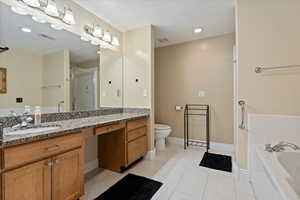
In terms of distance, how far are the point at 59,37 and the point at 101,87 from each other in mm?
951

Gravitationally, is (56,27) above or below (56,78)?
above

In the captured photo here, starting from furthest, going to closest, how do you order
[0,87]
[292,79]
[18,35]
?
[292,79] → [18,35] → [0,87]

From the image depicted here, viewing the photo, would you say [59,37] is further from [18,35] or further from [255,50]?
[255,50]

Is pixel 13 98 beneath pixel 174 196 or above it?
above

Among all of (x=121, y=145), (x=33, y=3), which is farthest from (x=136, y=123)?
(x=33, y=3)

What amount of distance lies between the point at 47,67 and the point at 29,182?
125 centimetres

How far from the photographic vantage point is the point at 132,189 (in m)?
1.69

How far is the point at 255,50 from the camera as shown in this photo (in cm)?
179

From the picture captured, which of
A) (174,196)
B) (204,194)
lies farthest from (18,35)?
(204,194)

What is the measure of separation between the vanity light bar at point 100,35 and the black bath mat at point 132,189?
6.76ft

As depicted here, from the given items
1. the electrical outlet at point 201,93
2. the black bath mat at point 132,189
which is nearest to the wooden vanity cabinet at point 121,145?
the black bath mat at point 132,189

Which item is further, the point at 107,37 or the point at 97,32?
the point at 107,37

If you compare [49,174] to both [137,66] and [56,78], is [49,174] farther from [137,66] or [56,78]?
[137,66]

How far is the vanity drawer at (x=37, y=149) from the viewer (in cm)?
96
